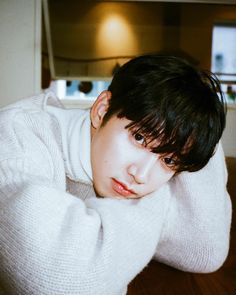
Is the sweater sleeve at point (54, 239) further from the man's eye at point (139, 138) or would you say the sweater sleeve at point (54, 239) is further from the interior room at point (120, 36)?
the interior room at point (120, 36)

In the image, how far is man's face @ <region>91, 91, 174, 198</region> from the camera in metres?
0.53

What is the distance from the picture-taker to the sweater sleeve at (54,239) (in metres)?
0.40

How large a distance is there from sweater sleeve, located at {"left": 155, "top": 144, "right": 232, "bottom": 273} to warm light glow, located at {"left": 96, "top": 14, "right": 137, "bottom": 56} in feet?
7.82

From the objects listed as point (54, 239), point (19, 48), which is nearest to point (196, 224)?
point (54, 239)

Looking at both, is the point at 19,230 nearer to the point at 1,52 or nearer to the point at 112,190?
the point at 112,190

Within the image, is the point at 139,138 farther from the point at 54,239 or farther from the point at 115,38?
the point at 115,38

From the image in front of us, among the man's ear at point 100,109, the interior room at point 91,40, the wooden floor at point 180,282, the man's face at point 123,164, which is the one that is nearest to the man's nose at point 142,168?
the man's face at point 123,164

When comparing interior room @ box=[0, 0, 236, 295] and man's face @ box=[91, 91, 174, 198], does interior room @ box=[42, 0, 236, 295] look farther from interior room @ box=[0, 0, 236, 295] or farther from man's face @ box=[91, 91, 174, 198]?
man's face @ box=[91, 91, 174, 198]

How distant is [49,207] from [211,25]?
279 cm

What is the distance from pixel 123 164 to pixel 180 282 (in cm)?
29

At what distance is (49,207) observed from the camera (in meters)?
0.43

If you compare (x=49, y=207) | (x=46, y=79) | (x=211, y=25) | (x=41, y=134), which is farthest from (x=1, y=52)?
(x=49, y=207)

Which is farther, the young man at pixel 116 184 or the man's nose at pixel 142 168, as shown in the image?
the man's nose at pixel 142 168

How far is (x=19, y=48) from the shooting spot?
2.65m
